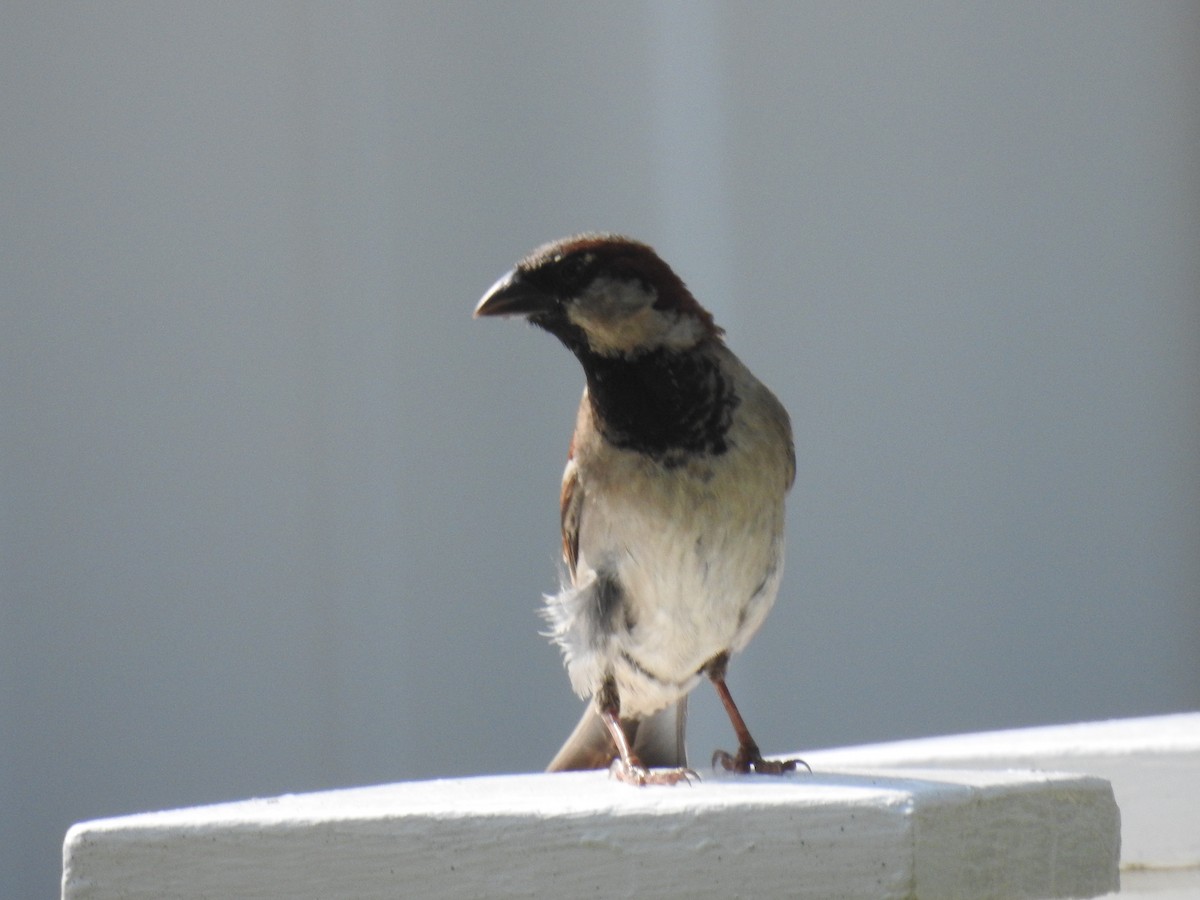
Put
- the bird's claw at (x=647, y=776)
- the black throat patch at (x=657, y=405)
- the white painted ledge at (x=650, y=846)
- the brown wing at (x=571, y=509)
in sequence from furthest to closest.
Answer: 1. the brown wing at (x=571, y=509)
2. the black throat patch at (x=657, y=405)
3. the bird's claw at (x=647, y=776)
4. the white painted ledge at (x=650, y=846)

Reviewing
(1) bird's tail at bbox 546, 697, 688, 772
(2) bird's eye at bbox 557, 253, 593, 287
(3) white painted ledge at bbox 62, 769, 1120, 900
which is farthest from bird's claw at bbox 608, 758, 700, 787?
(2) bird's eye at bbox 557, 253, 593, 287

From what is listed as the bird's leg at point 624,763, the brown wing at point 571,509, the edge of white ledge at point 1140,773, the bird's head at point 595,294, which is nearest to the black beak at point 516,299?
the bird's head at point 595,294

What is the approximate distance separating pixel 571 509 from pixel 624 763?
0.31 m

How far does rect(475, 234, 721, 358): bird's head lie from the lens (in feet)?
4.92

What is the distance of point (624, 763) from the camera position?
151cm

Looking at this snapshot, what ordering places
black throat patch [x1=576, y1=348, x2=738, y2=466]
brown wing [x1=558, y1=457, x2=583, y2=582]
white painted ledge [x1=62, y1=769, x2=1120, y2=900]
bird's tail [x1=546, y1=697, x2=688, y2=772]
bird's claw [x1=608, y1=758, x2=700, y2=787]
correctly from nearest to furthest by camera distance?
white painted ledge [x1=62, y1=769, x2=1120, y2=900] → bird's claw [x1=608, y1=758, x2=700, y2=787] → black throat patch [x1=576, y1=348, x2=738, y2=466] → brown wing [x1=558, y1=457, x2=583, y2=582] → bird's tail [x1=546, y1=697, x2=688, y2=772]

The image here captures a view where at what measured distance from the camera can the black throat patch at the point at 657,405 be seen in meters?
1.57

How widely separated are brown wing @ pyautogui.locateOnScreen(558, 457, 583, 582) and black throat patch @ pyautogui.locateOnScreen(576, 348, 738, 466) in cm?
10

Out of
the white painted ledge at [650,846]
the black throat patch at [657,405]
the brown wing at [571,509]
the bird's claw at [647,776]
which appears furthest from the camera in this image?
the brown wing at [571,509]

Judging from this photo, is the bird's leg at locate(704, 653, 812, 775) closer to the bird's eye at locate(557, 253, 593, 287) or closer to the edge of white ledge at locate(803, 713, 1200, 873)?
the edge of white ledge at locate(803, 713, 1200, 873)

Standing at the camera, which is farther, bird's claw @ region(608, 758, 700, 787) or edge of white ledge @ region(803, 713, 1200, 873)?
edge of white ledge @ region(803, 713, 1200, 873)

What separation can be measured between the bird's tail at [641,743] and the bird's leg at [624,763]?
0.60 feet

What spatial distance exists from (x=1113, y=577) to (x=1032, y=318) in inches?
23.7

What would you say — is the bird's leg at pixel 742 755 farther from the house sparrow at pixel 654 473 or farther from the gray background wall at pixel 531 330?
the gray background wall at pixel 531 330
